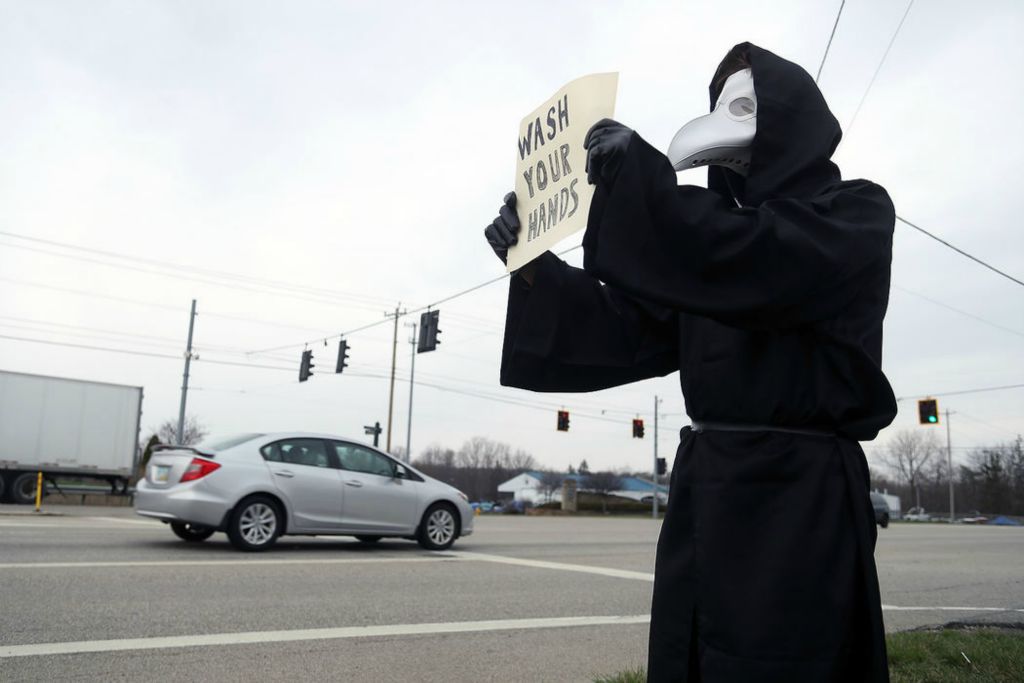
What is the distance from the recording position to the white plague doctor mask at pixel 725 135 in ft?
5.88

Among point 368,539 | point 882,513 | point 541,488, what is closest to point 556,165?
point 368,539

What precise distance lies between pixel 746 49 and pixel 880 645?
1251 mm

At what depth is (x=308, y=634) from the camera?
5.06m

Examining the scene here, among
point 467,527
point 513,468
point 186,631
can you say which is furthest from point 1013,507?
point 186,631

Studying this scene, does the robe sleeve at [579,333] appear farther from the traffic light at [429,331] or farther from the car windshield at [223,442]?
the traffic light at [429,331]

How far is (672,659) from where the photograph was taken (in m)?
1.70

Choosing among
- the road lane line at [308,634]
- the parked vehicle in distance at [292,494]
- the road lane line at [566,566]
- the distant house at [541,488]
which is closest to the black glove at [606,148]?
the road lane line at [308,634]

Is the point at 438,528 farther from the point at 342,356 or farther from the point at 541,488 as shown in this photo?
the point at 541,488

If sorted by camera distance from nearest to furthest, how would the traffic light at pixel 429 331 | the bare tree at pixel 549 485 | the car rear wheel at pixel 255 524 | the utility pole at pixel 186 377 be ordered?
the car rear wheel at pixel 255 524 → the traffic light at pixel 429 331 → the utility pole at pixel 186 377 → the bare tree at pixel 549 485

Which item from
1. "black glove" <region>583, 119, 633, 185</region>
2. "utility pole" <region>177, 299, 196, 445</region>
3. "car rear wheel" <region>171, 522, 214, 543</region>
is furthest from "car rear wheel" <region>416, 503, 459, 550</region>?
"utility pole" <region>177, 299, 196, 445</region>

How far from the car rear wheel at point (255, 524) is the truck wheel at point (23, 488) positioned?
631 inches

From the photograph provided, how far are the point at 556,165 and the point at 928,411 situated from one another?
31138 millimetres

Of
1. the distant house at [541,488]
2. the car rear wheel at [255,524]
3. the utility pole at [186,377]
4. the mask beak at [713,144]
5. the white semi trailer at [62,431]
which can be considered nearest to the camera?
the mask beak at [713,144]

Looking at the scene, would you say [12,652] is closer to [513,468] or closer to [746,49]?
[746,49]
